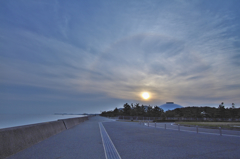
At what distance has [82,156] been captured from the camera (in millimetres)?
7328

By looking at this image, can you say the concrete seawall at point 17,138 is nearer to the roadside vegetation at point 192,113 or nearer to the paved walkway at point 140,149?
the paved walkway at point 140,149

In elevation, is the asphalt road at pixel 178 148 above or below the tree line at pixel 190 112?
below

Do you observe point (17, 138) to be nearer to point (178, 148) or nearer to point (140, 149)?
point (140, 149)

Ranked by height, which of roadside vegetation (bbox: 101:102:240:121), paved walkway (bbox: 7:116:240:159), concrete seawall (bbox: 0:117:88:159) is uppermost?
roadside vegetation (bbox: 101:102:240:121)

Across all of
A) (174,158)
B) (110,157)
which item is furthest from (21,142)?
(174,158)

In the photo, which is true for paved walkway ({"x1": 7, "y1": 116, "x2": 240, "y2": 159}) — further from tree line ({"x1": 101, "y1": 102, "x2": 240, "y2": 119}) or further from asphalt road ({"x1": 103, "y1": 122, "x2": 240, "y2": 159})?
tree line ({"x1": 101, "y1": 102, "x2": 240, "y2": 119})

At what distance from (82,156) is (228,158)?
5826 millimetres

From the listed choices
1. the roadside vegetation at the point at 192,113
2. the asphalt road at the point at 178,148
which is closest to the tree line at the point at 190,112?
the roadside vegetation at the point at 192,113

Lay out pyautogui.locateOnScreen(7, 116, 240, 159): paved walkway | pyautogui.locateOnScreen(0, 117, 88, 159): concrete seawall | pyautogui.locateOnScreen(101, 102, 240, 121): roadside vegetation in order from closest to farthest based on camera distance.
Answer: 1. pyautogui.locateOnScreen(0, 117, 88, 159): concrete seawall
2. pyautogui.locateOnScreen(7, 116, 240, 159): paved walkway
3. pyautogui.locateOnScreen(101, 102, 240, 121): roadside vegetation

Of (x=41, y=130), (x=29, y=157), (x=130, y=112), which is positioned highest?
(x=130, y=112)

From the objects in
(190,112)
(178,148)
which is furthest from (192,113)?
(178,148)

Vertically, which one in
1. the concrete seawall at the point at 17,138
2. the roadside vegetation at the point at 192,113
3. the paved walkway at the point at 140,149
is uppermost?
the roadside vegetation at the point at 192,113

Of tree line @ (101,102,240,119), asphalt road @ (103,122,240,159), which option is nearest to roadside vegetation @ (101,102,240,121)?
tree line @ (101,102,240,119)

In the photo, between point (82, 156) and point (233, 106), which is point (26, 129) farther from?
point (233, 106)
